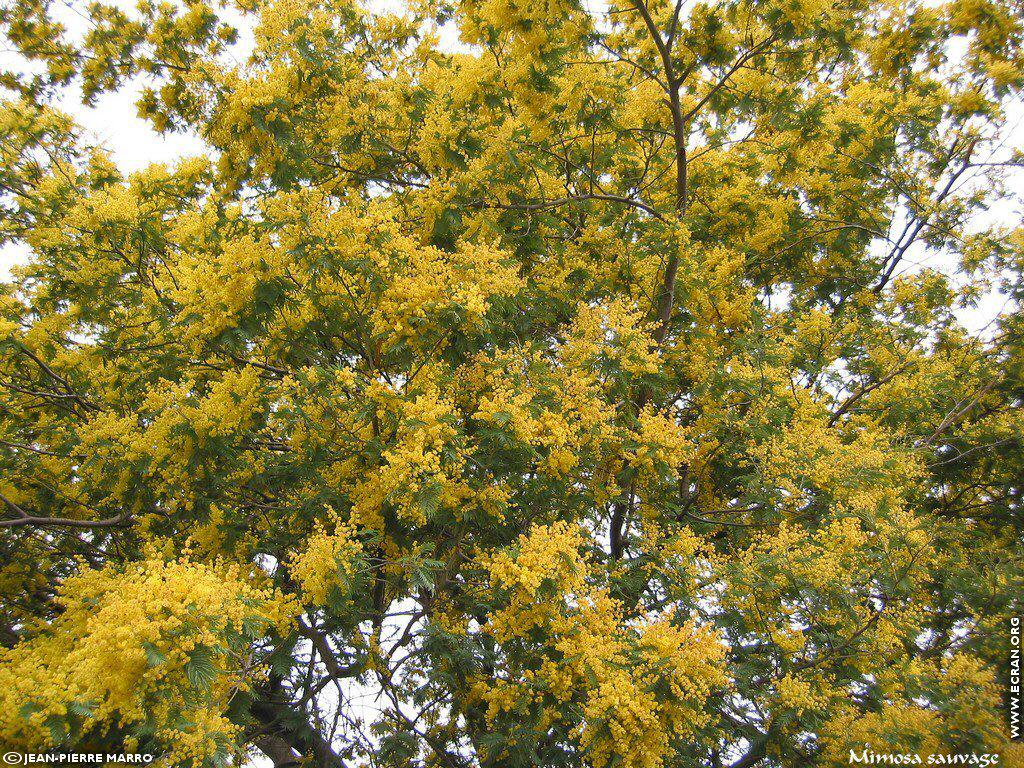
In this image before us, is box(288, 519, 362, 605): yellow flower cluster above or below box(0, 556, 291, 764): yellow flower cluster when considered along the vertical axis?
above

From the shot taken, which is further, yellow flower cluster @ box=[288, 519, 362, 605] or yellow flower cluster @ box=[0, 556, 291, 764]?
yellow flower cluster @ box=[288, 519, 362, 605]

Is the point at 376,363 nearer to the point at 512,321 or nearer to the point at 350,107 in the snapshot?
the point at 512,321

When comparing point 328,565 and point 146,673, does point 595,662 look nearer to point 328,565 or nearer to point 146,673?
point 328,565

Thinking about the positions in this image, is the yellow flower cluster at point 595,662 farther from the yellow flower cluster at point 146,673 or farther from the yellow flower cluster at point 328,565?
the yellow flower cluster at point 146,673

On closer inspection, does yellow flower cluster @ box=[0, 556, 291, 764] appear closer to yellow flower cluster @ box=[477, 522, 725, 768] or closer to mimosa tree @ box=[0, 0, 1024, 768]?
mimosa tree @ box=[0, 0, 1024, 768]

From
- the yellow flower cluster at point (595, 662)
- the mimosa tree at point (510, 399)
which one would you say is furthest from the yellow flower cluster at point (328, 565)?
the yellow flower cluster at point (595, 662)

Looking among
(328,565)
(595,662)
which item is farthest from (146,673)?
(595,662)

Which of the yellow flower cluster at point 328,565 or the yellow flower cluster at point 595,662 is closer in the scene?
the yellow flower cluster at point 595,662

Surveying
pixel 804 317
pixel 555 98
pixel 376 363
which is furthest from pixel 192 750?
pixel 804 317

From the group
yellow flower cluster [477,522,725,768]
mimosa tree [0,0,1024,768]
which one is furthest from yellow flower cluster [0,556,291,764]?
yellow flower cluster [477,522,725,768]

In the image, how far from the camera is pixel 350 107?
19.0 ft

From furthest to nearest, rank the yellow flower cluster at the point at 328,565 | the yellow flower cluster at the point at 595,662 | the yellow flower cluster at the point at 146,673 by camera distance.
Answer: the yellow flower cluster at the point at 328,565 → the yellow flower cluster at the point at 595,662 → the yellow flower cluster at the point at 146,673

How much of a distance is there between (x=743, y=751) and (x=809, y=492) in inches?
67.3

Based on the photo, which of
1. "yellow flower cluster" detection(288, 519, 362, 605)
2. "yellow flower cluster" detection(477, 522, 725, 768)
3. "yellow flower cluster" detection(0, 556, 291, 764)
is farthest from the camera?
"yellow flower cluster" detection(288, 519, 362, 605)
